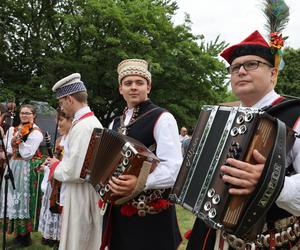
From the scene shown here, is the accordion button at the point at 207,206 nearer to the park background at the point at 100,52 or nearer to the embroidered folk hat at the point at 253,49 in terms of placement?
the embroidered folk hat at the point at 253,49

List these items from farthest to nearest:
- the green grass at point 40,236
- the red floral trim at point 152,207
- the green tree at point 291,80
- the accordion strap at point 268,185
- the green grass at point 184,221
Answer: the green tree at point 291,80 < the green grass at point 184,221 < the green grass at point 40,236 < the red floral trim at point 152,207 < the accordion strap at point 268,185

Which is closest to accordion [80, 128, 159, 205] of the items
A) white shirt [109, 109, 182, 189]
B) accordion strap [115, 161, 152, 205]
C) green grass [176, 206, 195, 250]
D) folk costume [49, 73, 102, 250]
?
accordion strap [115, 161, 152, 205]

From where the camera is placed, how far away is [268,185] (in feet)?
4.92

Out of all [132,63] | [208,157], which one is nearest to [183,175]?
[208,157]

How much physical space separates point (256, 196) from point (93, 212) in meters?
2.30

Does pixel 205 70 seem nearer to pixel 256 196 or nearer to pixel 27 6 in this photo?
pixel 27 6

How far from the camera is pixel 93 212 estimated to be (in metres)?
3.52

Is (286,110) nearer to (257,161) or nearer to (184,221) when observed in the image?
(257,161)

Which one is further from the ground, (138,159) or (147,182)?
(138,159)

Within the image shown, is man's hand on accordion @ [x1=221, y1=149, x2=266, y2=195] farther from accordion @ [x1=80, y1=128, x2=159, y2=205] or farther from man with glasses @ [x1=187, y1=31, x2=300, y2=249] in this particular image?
accordion @ [x1=80, y1=128, x2=159, y2=205]

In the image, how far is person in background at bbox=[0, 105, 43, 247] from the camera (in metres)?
5.35

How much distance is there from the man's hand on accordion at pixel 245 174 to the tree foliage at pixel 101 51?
1475 centimetres

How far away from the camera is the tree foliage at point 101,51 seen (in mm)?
16781

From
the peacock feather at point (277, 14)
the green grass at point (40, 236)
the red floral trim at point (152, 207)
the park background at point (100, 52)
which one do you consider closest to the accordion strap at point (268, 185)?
the peacock feather at point (277, 14)
